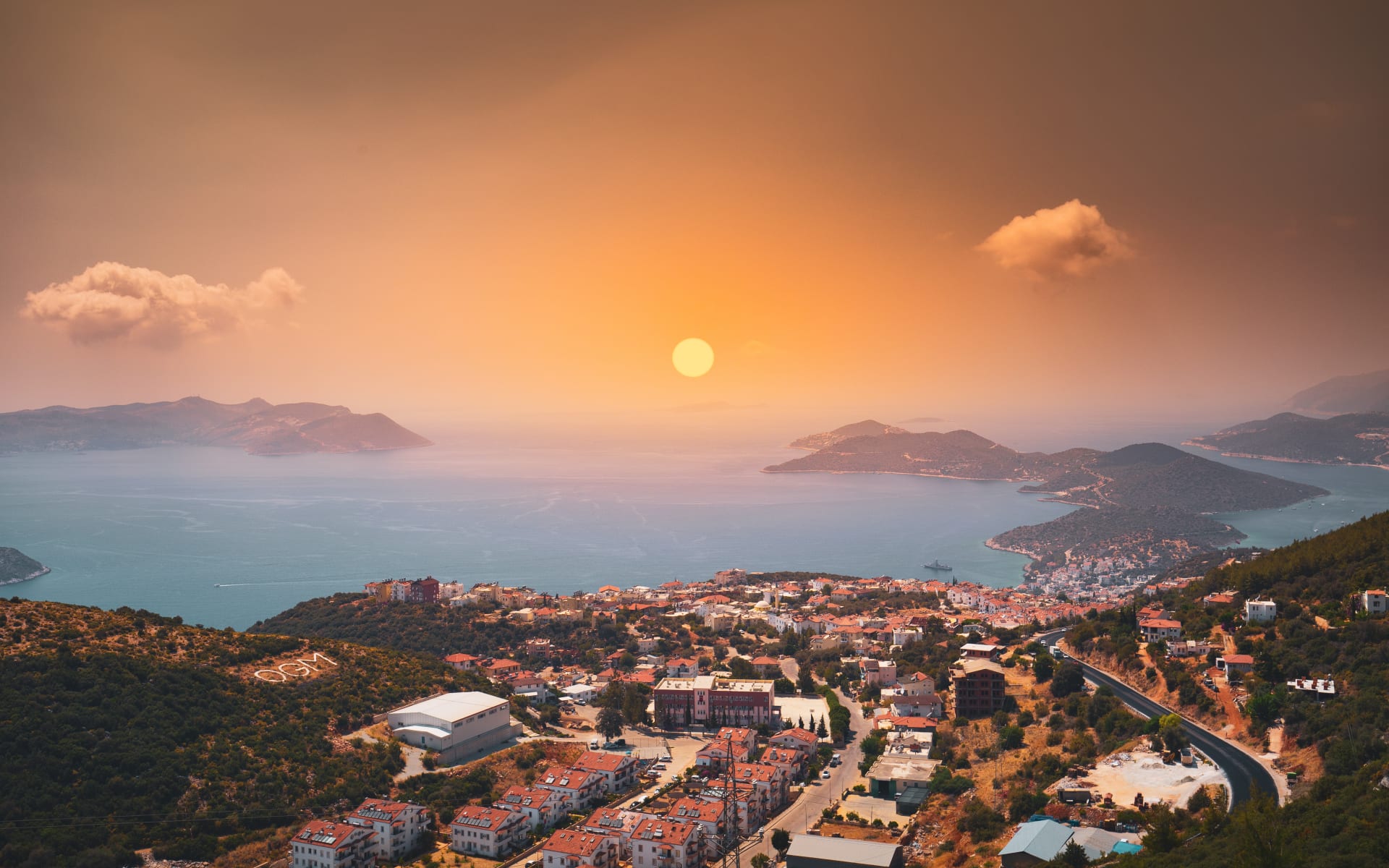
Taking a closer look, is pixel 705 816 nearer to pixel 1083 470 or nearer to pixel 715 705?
pixel 715 705

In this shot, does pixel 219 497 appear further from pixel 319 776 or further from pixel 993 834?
pixel 993 834

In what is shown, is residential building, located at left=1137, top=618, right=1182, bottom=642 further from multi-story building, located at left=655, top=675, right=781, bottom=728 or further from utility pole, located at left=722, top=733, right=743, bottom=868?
utility pole, located at left=722, top=733, right=743, bottom=868

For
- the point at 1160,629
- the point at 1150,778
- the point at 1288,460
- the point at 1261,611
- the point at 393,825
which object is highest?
the point at 1288,460

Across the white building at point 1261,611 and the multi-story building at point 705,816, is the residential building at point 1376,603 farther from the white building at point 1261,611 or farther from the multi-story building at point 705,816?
the multi-story building at point 705,816

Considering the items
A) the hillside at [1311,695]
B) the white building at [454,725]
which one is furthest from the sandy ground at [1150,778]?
the white building at [454,725]

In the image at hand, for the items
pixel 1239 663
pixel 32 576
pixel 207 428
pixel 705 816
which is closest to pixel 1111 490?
pixel 1239 663

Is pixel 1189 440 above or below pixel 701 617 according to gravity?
above

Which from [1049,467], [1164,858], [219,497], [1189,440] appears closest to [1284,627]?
[1164,858]
